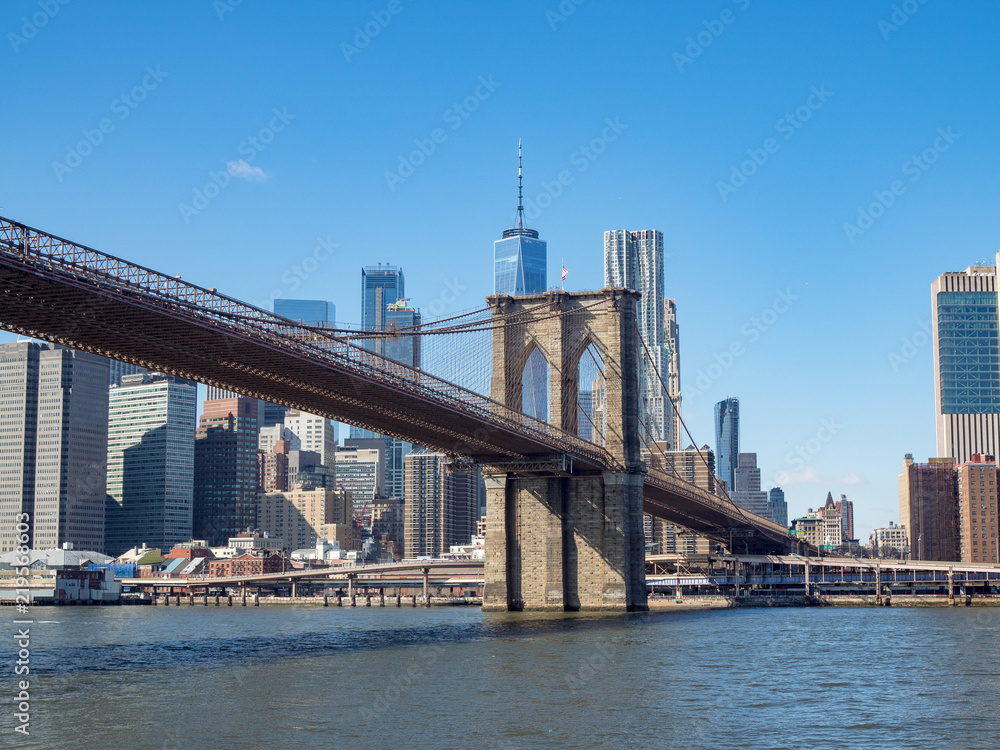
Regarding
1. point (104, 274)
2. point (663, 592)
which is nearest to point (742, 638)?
point (104, 274)

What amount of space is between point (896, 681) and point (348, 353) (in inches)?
1114

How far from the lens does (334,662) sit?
4575 cm

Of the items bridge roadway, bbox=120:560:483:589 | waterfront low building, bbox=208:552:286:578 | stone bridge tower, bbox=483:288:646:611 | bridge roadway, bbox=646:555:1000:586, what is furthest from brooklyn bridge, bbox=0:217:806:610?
waterfront low building, bbox=208:552:286:578

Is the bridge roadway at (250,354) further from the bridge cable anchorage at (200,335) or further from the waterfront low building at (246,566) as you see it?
the waterfront low building at (246,566)

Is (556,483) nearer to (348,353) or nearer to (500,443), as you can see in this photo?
(500,443)

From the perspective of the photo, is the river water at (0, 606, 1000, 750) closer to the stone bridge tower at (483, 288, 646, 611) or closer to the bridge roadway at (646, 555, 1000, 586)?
the stone bridge tower at (483, 288, 646, 611)

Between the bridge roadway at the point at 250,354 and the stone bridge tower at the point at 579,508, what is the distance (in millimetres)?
1582

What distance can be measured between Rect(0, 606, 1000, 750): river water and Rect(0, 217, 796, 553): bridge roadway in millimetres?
11634

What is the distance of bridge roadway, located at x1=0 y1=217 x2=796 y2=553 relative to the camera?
39.7 metres

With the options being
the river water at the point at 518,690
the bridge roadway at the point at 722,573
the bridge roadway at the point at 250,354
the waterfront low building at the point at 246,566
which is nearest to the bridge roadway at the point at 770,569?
the bridge roadway at the point at 722,573

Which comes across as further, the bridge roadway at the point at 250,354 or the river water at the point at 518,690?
the bridge roadway at the point at 250,354

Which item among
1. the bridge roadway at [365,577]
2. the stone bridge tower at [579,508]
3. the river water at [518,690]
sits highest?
the stone bridge tower at [579,508]

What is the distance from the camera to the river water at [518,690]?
1150 inches

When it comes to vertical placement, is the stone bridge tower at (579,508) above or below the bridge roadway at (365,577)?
above
